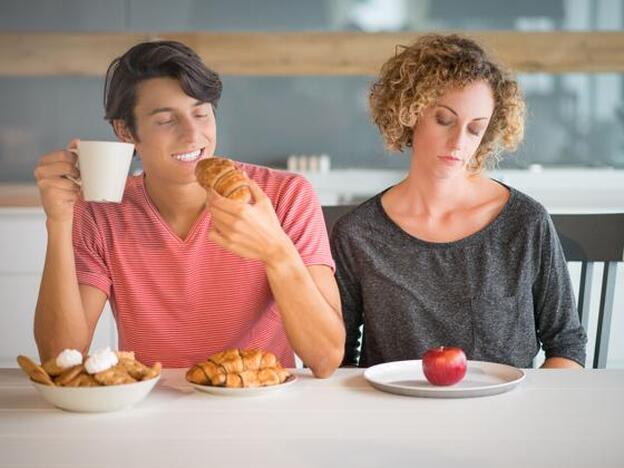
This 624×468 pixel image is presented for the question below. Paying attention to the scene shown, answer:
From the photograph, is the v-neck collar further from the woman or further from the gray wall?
the gray wall

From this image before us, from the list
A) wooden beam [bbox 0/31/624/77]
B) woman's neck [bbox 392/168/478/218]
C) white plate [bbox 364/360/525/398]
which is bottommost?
white plate [bbox 364/360/525/398]

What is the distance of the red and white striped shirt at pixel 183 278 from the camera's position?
5.48 feet

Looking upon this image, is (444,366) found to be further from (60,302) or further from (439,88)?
(439,88)

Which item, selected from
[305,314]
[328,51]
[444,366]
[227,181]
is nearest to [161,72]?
[227,181]

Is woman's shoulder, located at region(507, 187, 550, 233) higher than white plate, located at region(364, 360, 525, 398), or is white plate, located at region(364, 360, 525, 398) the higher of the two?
woman's shoulder, located at region(507, 187, 550, 233)

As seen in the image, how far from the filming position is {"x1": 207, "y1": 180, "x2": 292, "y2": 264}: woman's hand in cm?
137

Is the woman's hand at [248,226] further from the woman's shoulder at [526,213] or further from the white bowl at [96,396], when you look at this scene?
the woman's shoulder at [526,213]

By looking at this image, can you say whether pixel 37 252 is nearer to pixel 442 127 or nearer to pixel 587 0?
pixel 442 127

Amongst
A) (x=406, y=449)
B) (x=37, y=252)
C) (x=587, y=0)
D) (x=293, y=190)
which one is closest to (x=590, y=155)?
(x=587, y=0)

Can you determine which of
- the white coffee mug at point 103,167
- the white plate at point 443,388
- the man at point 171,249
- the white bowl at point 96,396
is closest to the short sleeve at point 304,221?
the man at point 171,249

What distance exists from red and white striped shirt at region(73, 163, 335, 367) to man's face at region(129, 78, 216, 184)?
0.09 metres

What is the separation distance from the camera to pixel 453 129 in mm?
1904

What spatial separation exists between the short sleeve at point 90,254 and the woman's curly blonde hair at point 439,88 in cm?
65

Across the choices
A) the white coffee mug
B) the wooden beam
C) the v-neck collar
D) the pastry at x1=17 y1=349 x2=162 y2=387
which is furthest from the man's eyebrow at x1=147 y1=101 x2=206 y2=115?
the wooden beam
